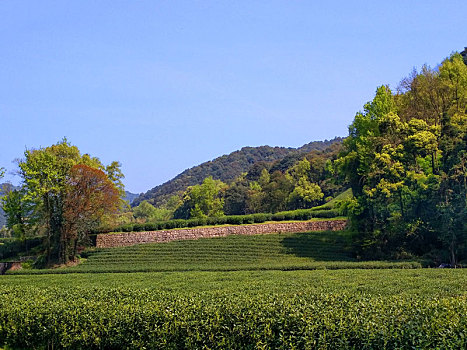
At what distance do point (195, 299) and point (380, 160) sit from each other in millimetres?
27305

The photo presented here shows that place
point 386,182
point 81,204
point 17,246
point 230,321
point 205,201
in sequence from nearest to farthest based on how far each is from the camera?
point 230,321
point 386,182
point 81,204
point 17,246
point 205,201

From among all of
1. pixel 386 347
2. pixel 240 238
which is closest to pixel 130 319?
pixel 386 347

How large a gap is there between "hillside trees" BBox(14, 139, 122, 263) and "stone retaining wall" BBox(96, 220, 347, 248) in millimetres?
4201

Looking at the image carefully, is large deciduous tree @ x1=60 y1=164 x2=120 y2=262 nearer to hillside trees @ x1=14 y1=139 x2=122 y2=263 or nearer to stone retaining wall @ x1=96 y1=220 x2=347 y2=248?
hillside trees @ x1=14 y1=139 x2=122 y2=263

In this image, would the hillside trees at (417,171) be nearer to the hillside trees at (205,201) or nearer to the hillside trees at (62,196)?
the hillside trees at (62,196)

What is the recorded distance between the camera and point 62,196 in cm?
4500

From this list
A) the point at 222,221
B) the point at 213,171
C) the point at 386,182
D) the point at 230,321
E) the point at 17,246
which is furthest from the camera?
the point at 213,171

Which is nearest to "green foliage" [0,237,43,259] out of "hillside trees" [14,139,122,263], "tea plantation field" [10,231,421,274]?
"hillside trees" [14,139,122,263]

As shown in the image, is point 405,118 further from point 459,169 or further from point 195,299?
point 195,299

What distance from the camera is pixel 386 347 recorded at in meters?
9.51

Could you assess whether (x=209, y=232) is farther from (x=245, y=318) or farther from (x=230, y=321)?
(x=245, y=318)

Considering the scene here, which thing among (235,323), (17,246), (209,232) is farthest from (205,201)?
(235,323)

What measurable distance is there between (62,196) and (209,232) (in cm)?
1595

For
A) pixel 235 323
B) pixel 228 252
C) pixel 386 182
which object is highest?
pixel 386 182
